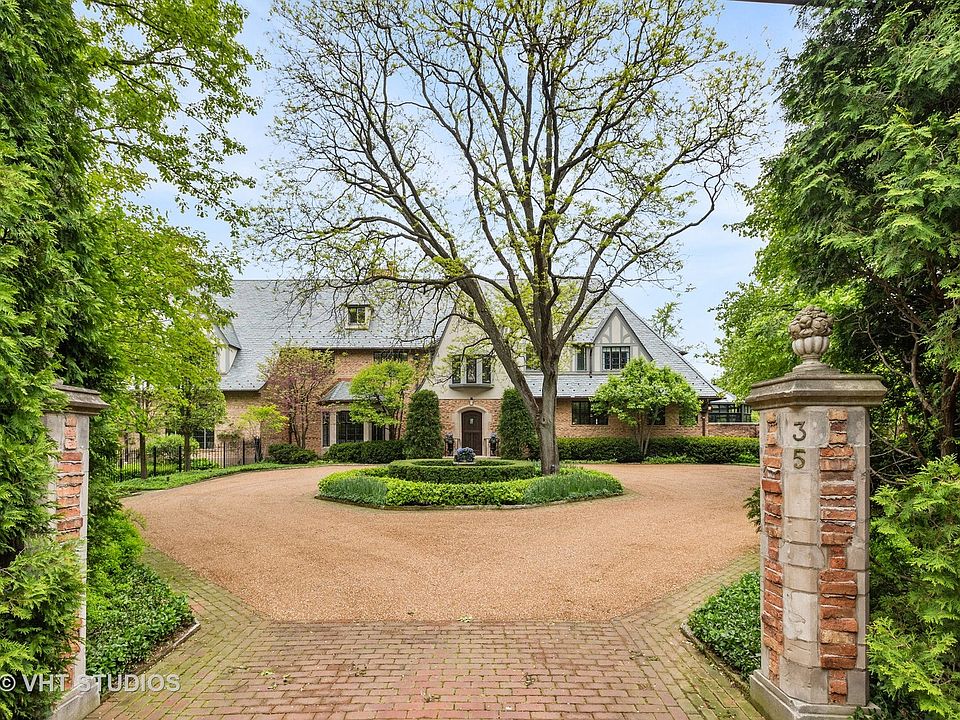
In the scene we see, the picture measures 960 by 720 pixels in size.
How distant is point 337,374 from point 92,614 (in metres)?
23.2

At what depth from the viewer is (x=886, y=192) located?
3.42 meters

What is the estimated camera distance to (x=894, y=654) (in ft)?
10.1

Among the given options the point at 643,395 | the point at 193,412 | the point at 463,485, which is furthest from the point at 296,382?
the point at 643,395

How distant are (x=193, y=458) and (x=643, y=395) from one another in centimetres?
2046

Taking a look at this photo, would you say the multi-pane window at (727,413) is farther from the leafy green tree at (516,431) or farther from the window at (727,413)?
the leafy green tree at (516,431)

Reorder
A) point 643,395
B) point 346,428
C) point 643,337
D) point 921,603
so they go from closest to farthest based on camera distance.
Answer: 1. point 921,603
2. point 643,395
3. point 346,428
4. point 643,337

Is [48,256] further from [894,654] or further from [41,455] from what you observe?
[894,654]

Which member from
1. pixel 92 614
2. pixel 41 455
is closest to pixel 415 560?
pixel 92 614

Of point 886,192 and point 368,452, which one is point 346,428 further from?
point 886,192

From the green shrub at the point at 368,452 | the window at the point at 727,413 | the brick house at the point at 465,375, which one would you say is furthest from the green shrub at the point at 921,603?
the window at the point at 727,413

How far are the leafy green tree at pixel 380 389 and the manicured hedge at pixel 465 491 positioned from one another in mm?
10078

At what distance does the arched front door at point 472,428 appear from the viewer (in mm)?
25453

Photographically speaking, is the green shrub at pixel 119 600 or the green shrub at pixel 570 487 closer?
the green shrub at pixel 119 600

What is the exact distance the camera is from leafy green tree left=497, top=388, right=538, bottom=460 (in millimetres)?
22844
